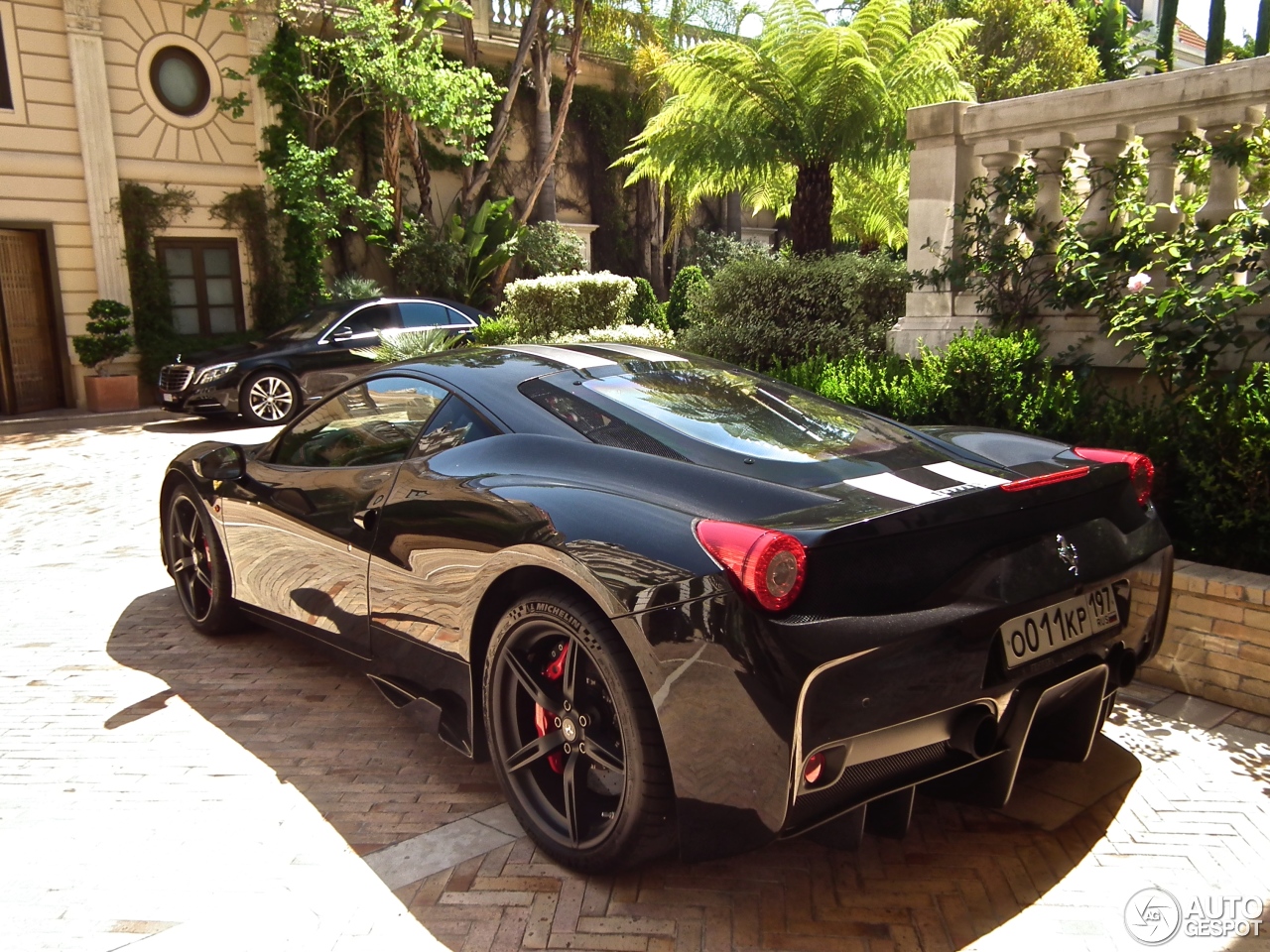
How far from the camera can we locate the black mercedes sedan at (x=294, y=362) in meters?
12.6

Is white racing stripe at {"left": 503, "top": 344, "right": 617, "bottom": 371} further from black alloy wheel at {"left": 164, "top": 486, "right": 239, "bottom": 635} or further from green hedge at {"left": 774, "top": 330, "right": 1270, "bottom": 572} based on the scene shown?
green hedge at {"left": 774, "top": 330, "right": 1270, "bottom": 572}

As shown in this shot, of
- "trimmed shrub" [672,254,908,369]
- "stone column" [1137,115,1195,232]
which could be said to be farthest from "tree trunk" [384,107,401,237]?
"stone column" [1137,115,1195,232]

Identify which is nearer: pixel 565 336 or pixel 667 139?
pixel 667 139

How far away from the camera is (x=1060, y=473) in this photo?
2816 millimetres

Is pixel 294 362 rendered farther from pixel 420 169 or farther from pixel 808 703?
pixel 808 703

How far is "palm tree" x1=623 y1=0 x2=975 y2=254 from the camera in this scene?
862 cm

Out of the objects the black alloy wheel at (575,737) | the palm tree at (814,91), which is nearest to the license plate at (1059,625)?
the black alloy wheel at (575,737)

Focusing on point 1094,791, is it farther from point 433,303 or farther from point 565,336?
point 433,303

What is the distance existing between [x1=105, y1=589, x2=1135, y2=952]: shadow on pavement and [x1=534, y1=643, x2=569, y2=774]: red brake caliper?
29 centimetres

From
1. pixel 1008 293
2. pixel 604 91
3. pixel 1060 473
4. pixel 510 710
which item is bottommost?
pixel 510 710

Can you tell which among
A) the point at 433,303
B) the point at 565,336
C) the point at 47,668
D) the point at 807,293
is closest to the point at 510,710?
the point at 47,668

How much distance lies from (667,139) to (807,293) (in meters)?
2.65

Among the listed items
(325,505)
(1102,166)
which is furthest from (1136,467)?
(1102,166)

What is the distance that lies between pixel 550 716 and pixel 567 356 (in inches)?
55.5
